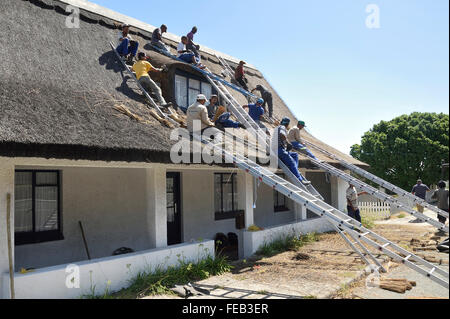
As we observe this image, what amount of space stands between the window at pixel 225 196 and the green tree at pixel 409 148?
22.8 metres

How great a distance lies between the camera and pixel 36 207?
7.32 meters

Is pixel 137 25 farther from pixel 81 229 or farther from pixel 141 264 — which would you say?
Result: pixel 141 264

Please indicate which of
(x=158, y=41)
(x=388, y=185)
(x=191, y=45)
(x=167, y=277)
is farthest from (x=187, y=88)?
(x=388, y=185)

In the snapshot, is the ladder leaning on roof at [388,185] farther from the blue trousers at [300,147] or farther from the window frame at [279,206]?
the window frame at [279,206]

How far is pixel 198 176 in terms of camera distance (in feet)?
35.7

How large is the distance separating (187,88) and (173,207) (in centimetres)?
340

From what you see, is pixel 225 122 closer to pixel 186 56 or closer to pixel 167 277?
pixel 186 56

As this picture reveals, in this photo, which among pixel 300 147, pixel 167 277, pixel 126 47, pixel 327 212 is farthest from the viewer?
pixel 300 147

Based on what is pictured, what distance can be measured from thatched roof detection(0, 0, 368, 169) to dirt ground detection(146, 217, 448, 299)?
8.95ft

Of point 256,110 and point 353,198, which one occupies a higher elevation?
point 256,110

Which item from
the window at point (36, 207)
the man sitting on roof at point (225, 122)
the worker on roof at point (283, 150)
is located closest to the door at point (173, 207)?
the man sitting on roof at point (225, 122)

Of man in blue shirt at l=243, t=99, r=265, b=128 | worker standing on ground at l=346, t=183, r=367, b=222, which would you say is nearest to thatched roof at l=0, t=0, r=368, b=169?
man in blue shirt at l=243, t=99, r=265, b=128

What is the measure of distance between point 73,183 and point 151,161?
2363 millimetres

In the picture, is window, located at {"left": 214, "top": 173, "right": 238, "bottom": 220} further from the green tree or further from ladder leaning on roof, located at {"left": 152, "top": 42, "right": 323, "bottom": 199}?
the green tree
